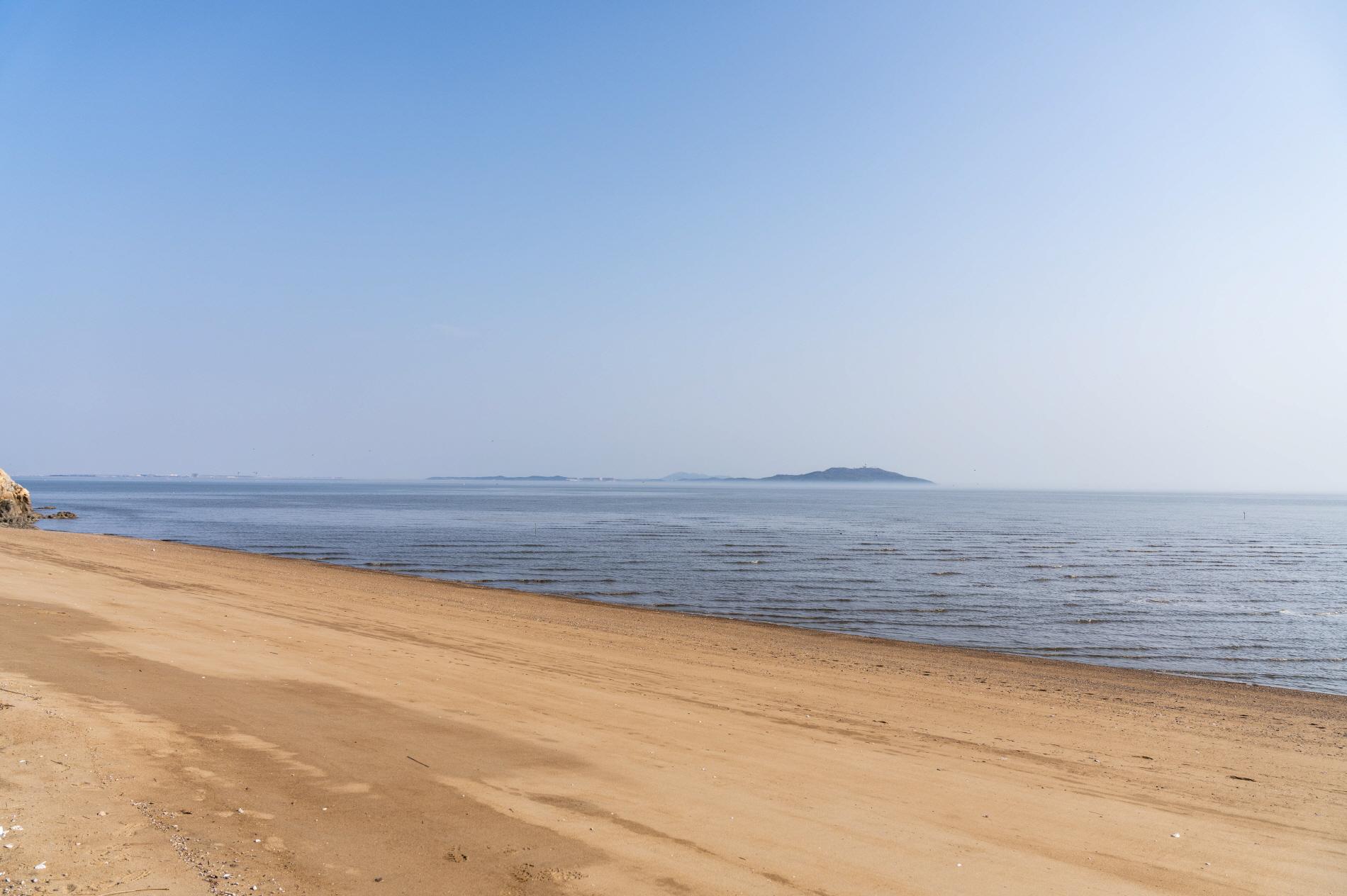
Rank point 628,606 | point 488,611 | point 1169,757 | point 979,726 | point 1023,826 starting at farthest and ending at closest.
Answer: point 628,606 < point 488,611 < point 979,726 < point 1169,757 < point 1023,826

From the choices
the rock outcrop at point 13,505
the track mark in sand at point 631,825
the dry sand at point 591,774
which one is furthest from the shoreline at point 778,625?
the rock outcrop at point 13,505

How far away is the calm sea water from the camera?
74.1 ft

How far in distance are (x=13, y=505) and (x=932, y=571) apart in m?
57.5

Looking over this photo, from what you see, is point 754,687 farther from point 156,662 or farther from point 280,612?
point 280,612

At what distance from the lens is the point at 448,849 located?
511 cm

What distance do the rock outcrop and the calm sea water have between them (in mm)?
2832

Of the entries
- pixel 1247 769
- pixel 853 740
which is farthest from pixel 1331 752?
pixel 853 740

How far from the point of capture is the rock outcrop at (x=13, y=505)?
50438 millimetres

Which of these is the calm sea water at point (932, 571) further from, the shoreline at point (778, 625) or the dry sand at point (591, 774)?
the dry sand at point (591, 774)

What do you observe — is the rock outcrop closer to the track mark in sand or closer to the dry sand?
the dry sand

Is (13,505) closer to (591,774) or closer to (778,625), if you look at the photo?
(778,625)

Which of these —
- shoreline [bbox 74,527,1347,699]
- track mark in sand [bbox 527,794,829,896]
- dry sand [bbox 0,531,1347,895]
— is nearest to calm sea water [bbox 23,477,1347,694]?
shoreline [bbox 74,527,1347,699]

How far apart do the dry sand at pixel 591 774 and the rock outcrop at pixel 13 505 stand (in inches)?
1833

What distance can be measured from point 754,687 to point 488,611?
38.7ft
